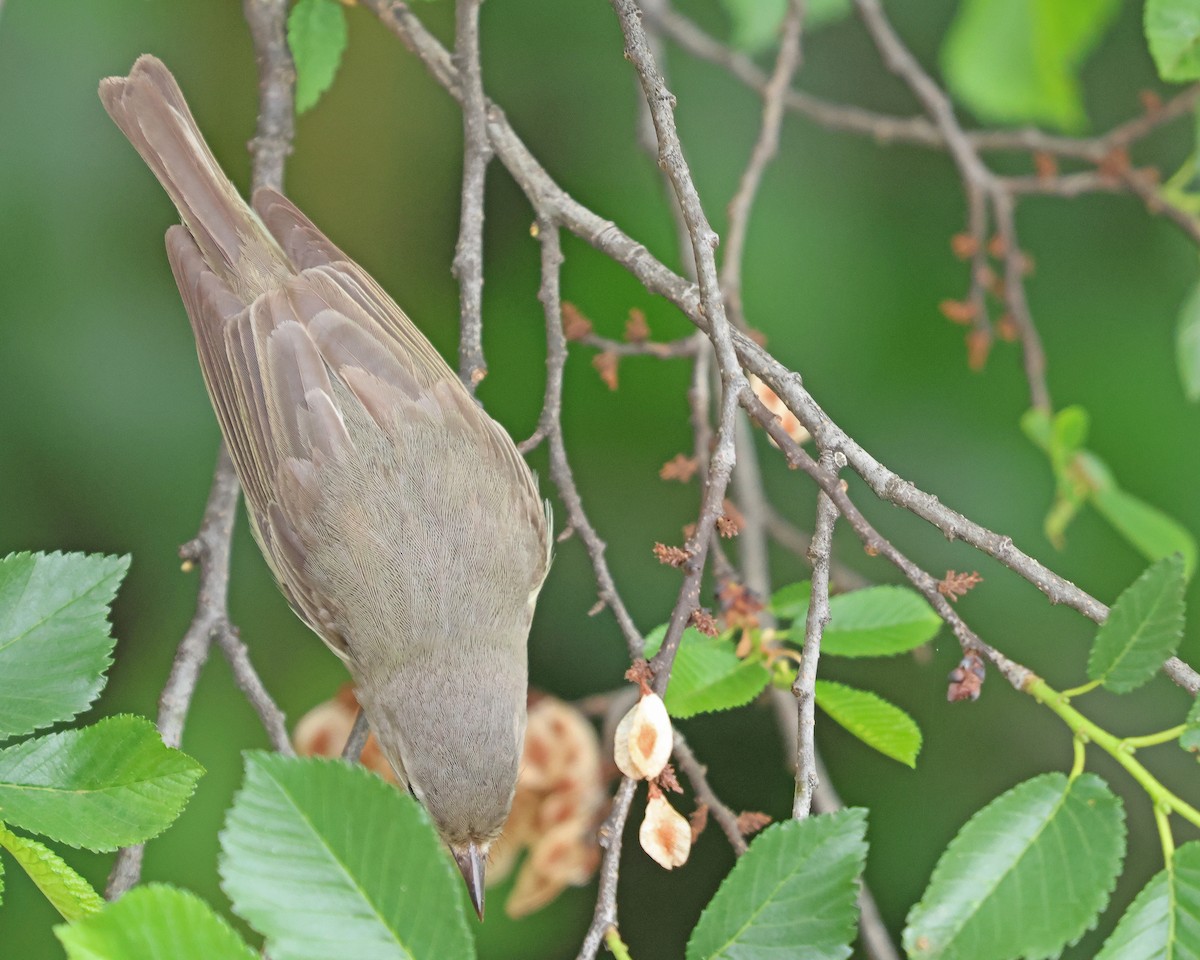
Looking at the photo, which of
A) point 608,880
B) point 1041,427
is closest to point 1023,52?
point 1041,427

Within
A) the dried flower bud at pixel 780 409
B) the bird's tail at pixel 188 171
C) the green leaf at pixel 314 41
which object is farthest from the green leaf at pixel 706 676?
the bird's tail at pixel 188 171

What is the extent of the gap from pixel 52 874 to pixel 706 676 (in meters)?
0.87

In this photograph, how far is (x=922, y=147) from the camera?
428cm

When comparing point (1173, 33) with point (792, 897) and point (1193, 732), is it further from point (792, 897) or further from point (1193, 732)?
point (792, 897)

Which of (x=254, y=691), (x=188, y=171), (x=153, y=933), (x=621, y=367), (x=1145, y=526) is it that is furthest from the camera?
(x=621, y=367)

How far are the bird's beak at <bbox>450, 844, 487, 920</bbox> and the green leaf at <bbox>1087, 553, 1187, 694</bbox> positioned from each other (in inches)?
48.8

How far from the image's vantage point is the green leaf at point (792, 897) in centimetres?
126

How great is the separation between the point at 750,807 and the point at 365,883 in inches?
104

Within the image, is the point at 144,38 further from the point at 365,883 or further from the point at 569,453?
the point at 365,883

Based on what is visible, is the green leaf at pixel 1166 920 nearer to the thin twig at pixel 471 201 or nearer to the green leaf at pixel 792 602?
the green leaf at pixel 792 602

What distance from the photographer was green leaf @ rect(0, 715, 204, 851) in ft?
4.78

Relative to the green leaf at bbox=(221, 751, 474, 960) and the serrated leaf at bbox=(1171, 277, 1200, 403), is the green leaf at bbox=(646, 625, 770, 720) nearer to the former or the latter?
the green leaf at bbox=(221, 751, 474, 960)

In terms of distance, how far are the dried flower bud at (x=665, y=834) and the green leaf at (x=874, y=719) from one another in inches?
13.6

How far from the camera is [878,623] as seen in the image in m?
2.00
